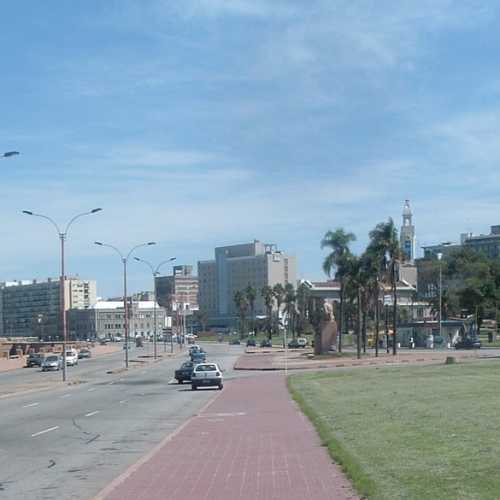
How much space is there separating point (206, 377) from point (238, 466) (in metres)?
32.7

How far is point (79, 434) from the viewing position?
25312mm

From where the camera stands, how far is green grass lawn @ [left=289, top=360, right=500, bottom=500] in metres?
12.7

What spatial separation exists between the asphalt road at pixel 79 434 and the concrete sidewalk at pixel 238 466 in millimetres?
668

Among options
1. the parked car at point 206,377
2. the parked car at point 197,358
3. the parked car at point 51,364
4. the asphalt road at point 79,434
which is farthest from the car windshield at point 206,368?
the parked car at point 51,364

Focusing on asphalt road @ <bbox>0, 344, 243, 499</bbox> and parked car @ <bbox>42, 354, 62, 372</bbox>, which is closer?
asphalt road @ <bbox>0, 344, 243, 499</bbox>

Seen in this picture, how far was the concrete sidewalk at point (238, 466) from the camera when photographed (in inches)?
535

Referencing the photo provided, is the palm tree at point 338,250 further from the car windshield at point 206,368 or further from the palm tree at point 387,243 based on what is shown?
the car windshield at point 206,368

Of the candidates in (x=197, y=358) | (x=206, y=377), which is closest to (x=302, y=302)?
(x=197, y=358)

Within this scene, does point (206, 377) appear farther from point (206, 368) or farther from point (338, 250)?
point (338, 250)

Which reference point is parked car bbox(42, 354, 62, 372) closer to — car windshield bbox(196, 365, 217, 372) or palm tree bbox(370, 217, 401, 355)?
palm tree bbox(370, 217, 401, 355)

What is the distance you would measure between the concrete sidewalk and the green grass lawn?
483 mm

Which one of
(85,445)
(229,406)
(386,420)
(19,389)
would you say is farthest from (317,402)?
(19,389)

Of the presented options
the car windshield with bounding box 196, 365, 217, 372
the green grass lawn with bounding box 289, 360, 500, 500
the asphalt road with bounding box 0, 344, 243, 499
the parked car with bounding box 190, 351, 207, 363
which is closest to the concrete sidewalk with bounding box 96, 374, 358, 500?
the green grass lawn with bounding box 289, 360, 500, 500

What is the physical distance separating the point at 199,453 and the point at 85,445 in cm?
411
